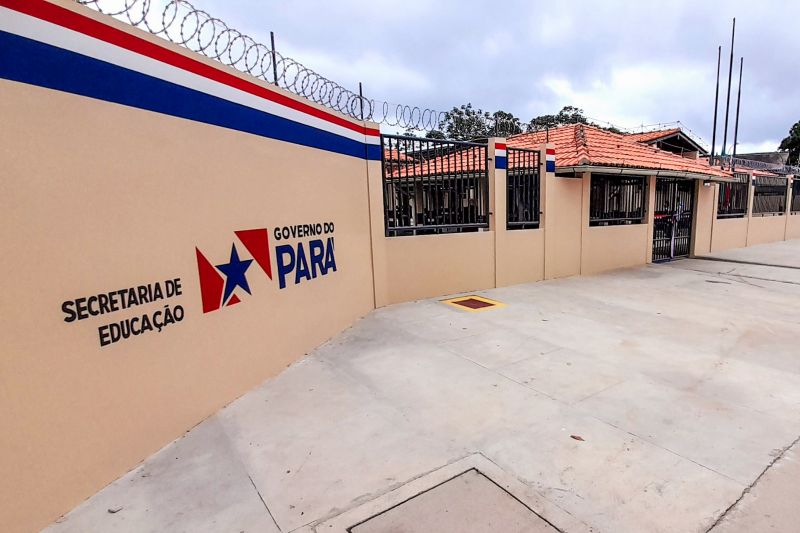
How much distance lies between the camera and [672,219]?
41.8 feet

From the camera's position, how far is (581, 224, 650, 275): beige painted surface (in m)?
10.2

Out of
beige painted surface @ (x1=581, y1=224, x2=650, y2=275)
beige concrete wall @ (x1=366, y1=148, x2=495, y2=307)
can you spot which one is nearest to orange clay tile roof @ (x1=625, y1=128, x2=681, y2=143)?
beige painted surface @ (x1=581, y1=224, x2=650, y2=275)

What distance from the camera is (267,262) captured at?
415cm

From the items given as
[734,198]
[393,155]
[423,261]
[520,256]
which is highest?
[393,155]

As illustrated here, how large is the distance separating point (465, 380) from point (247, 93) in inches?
131

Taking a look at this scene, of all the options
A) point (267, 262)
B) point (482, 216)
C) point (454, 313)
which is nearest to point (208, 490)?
point (267, 262)

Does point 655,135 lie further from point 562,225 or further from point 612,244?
point 562,225

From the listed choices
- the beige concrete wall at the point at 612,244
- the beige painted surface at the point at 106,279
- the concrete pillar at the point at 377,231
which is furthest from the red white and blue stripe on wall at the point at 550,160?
the beige painted surface at the point at 106,279

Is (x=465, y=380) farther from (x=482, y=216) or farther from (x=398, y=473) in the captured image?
(x=482, y=216)

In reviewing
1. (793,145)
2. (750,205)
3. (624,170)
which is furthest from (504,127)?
(793,145)

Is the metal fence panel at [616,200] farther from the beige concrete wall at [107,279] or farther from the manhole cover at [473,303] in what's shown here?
the beige concrete wall at [107,279]

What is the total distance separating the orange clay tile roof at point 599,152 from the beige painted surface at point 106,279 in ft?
25.7

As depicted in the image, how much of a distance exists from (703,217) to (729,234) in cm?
261

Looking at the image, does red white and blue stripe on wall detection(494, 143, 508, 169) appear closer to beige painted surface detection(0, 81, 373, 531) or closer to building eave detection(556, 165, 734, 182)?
building eave detection(556, 165, 734, 182)
